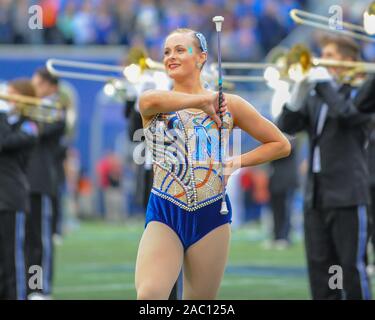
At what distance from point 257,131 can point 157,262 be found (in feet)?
3.00

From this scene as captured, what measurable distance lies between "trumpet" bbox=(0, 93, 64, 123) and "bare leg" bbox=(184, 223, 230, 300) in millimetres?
3600

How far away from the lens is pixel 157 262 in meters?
5.29

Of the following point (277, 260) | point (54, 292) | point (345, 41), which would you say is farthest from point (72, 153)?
point (345, 41)

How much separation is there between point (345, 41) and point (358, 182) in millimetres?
1033

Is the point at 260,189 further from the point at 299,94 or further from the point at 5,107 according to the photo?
the point at 299,94

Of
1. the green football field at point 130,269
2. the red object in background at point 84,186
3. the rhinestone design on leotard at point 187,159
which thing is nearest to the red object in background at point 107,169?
the red object in background at point 84,186

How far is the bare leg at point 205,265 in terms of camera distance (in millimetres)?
5484

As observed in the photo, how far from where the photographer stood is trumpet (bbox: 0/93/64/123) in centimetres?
885

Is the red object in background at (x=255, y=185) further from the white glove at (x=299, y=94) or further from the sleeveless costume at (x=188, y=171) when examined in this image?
the sleeveless costume at (x=188, y=171)

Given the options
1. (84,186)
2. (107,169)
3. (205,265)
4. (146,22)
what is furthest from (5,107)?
(146,22)

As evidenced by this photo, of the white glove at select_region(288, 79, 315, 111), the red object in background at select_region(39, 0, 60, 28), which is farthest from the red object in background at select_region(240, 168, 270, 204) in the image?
the white glove at select_region(288, 79, 315, 111)

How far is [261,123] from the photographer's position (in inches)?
224

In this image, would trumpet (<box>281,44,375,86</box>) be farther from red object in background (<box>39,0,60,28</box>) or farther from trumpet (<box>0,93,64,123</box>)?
red object in background (<box>39,0,60,28</box>)

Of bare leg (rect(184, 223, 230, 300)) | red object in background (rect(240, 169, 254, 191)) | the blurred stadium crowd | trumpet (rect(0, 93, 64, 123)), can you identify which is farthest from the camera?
the blurred stadium crowd
